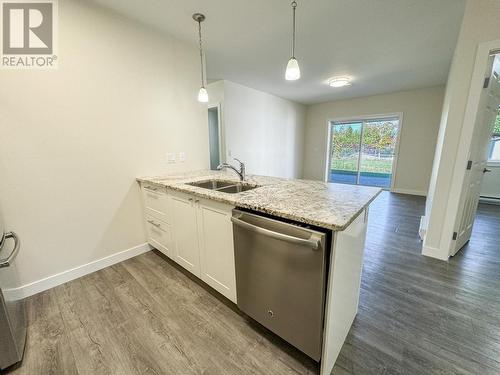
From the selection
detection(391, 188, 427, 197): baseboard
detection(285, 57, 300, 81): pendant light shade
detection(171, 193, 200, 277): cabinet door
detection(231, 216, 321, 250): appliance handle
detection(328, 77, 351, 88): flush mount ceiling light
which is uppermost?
detection(328, 77, 351, 88): flush mount ceiling light

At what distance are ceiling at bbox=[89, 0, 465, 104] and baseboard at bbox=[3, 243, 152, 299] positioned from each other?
98.3 inches

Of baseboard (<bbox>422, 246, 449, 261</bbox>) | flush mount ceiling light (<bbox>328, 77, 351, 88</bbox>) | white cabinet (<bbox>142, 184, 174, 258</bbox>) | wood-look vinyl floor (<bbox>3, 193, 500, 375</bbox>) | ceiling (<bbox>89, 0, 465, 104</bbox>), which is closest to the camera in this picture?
wood-look vinyl floor (<bbox>3, 193, 500, 375</bbox>)

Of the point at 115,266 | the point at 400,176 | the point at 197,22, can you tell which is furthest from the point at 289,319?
the point at 400,176

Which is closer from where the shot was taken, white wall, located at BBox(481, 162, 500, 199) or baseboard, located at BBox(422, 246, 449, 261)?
baseboard, located at BBox(422, 246, 449, 261)

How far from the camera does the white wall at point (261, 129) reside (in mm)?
4317

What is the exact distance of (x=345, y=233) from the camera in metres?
1.04

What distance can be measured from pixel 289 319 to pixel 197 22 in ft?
9.26

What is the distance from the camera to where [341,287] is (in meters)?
1.12

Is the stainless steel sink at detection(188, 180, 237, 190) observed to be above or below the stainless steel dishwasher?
above

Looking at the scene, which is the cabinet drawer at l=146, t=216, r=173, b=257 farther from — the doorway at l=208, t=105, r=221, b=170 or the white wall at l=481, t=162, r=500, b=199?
the white wall at l=481, t=162, r=500, b=199

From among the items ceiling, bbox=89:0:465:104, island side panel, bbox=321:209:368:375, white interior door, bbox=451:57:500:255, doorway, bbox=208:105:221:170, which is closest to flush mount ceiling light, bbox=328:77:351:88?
ceiling, bbox=89:0:465:104

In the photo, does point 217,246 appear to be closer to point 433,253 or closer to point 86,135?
point 86,135

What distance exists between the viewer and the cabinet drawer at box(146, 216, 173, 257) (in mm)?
2109

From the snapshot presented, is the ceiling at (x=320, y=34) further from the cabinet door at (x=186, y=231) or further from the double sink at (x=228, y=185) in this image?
the cabinet door at (x=186, y=231)
